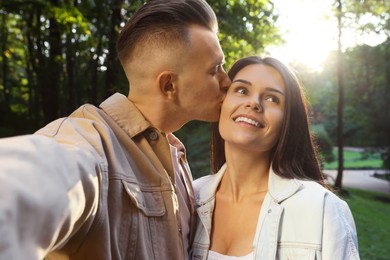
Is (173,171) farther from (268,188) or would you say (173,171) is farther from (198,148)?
(198,148)

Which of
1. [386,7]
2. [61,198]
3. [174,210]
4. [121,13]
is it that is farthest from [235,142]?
[386,7]

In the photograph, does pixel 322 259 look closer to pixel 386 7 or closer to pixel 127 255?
pixel 127 255

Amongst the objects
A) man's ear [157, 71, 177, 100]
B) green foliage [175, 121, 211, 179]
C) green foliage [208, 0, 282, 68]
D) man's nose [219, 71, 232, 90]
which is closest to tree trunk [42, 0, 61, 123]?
green foliage [175, 121, 211, 179]

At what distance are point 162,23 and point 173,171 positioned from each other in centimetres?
64

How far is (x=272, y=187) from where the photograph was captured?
2.51 m

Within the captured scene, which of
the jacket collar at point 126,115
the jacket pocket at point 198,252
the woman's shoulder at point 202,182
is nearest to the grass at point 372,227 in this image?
the woman's shoulder at point 202,182

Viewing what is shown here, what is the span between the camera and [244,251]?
238 cm

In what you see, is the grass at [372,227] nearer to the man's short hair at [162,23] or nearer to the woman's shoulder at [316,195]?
the woman's shoulder at [316,195]

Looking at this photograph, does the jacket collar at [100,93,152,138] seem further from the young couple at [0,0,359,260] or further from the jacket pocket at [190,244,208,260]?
the jacket pocket at [190,244,208,260]

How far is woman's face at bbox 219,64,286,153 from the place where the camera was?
248cm

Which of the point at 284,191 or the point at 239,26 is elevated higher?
the point at 239,26

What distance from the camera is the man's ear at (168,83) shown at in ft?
6.03

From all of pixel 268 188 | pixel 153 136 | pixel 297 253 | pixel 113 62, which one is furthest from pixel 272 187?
pixel 113 62

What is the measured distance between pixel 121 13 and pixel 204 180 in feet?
22.6
